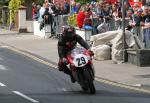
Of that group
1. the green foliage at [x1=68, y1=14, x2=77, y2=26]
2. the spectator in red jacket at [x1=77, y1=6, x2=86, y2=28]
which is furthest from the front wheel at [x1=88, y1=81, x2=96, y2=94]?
the green foliage at [x1=68, y1=14, x2=77, y2=26]

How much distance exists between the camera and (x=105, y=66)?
22203 millimetres

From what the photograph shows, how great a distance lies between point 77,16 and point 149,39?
7.83m

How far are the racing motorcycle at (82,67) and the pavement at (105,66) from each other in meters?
2.12

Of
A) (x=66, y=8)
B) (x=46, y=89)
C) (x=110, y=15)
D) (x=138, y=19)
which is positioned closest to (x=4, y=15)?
(x=66, y=8)

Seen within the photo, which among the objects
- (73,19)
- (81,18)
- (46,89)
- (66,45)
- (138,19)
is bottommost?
(46,89)

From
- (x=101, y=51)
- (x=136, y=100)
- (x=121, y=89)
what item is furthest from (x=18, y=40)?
(x=136, y=100)

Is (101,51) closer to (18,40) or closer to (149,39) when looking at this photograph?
(149,39)

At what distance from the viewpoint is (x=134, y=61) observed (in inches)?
873

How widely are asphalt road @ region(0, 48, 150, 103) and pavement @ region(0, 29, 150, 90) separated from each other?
99 centimetres

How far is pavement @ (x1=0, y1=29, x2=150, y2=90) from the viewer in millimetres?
18609

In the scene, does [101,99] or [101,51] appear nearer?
[101,99]

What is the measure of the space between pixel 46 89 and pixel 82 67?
61.3 inches

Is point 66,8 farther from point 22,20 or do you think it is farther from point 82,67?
point 82,67

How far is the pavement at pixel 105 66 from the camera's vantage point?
1861 cm
